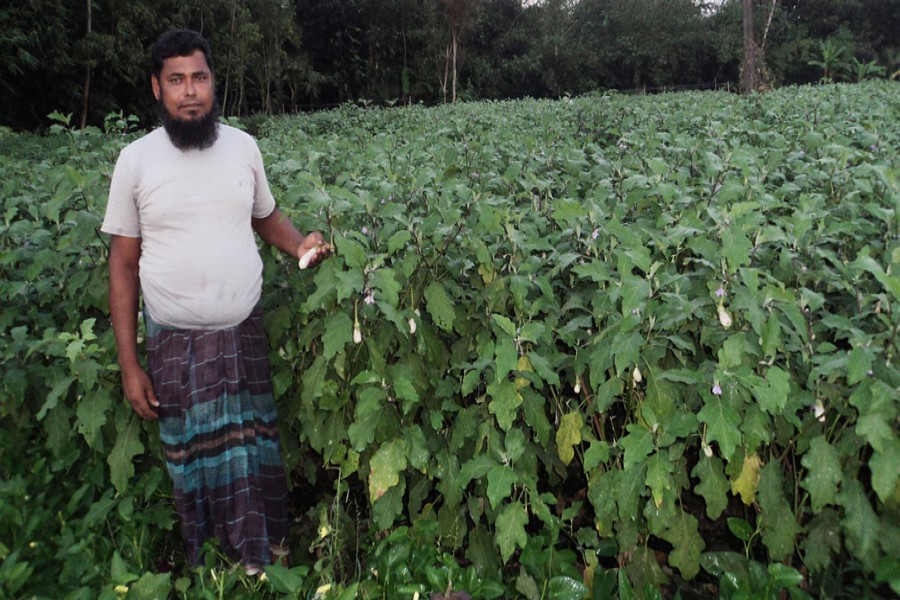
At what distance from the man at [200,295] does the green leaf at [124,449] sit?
0.18 metres

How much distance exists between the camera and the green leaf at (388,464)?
2.20 meters

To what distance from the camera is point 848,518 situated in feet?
5.95

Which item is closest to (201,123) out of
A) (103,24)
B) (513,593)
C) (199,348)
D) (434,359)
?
(199,348)

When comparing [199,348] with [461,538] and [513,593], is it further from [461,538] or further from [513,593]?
[513,593]

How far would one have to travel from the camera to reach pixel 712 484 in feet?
6.51

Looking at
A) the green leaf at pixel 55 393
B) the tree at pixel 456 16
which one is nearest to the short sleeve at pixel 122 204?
the green leaf at pixel 55 393

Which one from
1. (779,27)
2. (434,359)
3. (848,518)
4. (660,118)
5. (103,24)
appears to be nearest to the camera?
(848,518)

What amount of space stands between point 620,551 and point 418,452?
0.71 m

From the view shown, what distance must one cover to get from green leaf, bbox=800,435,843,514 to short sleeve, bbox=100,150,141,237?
2051 mm

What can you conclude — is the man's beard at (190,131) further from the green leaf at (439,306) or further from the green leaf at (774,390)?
the green leaf at (774,390)

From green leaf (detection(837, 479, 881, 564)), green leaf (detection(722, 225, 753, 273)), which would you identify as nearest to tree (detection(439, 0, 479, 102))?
green leaf (detection(722, 225, 753, 273))

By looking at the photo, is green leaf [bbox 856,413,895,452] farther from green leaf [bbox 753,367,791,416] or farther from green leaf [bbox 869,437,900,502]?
green leaf [bbox 753,367,791,416]

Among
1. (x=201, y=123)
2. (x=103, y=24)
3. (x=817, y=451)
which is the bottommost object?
(x=817, y=451)

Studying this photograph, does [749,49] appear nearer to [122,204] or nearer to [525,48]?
[122,204]
